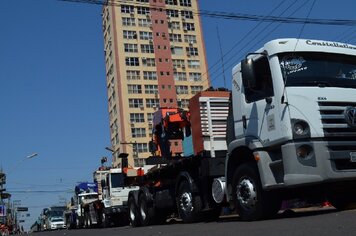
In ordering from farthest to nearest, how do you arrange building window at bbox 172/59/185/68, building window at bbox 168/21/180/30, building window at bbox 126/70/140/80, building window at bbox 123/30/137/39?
1. building window at bbox 168/21/180/30
2. building window at bbox 172/59/185/68
3. building window at bbox 123/30/137/39
4. building window at bbox 126/70/140/80

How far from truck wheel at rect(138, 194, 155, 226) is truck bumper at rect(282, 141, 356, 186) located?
7.66 m

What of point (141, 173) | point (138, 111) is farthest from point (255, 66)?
point (138, 111)

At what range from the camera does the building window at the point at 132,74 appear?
88.8 m

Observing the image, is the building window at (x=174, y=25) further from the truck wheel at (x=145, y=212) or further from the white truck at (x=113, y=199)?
the truck wheel at (x=145, y=212)

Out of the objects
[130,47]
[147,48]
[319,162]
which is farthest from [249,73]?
[147,48]

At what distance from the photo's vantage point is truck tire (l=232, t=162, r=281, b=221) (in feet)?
30.2

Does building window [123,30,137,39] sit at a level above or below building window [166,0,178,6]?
below

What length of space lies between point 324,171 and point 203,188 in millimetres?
3887

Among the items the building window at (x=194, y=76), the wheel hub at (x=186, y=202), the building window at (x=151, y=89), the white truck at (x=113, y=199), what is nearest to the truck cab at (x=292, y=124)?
the wheel hub at (x=186, y=202)

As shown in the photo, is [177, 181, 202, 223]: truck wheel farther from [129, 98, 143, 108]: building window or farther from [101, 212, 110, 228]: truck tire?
[129, 98, 143, 108]: building window

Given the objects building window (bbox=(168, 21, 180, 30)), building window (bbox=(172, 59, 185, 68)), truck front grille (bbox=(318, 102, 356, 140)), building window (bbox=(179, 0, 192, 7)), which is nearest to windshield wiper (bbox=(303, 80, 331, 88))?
truck front grille (bbox=(318, 102, 356, 140))

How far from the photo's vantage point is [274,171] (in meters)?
8.95

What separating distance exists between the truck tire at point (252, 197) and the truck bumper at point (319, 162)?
750mm

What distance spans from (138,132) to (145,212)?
72.5 m
